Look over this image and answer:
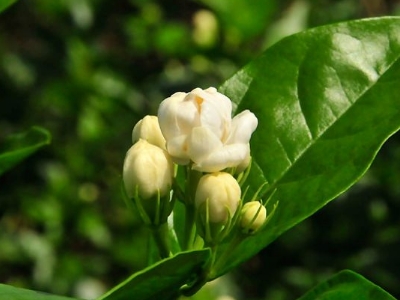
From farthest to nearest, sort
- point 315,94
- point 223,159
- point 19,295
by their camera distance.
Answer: point 315,94
point 223,159
point 19,295

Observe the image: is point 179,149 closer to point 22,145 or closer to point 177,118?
point 177,118

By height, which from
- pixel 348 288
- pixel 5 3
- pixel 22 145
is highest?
pixel 5 3

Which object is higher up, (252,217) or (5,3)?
(5,3)

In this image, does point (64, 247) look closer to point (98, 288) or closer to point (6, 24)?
point (98, 288)

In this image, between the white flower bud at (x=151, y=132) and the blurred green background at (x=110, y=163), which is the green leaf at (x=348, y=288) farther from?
the blurred green background at (x=110, y=163)

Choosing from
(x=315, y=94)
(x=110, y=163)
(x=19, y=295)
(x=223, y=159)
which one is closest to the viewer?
(x=19, y=295)

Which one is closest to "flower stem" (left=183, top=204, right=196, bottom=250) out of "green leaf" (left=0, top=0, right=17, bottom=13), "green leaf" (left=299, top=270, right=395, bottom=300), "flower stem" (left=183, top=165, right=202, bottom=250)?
"flower stem" (left=183, top=165, right=202, bottom=250)

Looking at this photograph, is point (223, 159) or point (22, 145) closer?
point (223, 159)

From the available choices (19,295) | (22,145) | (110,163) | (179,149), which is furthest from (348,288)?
(110,163)
